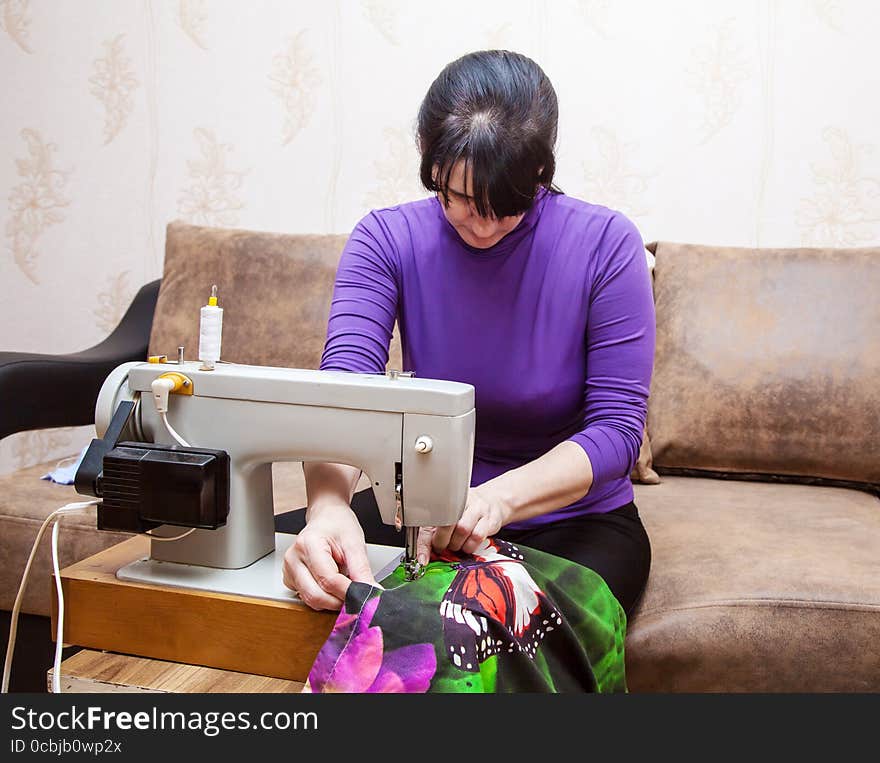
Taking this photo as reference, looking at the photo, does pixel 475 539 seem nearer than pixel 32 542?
Yes

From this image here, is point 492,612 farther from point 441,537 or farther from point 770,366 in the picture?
point 770,366

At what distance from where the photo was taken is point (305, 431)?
0.90 meters

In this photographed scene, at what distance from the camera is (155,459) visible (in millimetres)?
853

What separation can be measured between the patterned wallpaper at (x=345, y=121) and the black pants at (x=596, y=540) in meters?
1.06

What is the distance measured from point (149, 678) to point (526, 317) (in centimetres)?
70

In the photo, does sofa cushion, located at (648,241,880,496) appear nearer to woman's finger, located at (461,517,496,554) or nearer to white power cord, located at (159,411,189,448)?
woman's finger, located at (461,517,496,554)

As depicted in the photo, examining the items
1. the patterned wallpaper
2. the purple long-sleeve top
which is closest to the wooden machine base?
the purple long-sleeve top

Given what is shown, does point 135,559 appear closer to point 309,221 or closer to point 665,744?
point 665,744

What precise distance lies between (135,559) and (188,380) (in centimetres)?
22

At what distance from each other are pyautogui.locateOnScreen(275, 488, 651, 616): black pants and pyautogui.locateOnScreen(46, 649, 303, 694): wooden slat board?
0.37 metres

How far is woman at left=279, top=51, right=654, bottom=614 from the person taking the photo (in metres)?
1.13

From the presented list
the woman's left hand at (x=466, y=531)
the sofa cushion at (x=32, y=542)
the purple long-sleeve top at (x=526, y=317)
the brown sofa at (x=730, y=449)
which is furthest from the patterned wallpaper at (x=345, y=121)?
the woman's left hand at (x=466, y=531)

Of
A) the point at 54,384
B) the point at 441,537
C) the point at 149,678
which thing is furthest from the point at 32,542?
the point at 441,537

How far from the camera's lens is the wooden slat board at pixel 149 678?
819 millimetres
